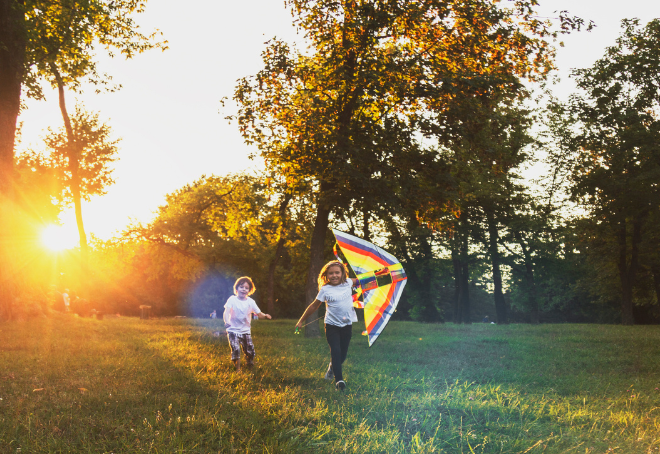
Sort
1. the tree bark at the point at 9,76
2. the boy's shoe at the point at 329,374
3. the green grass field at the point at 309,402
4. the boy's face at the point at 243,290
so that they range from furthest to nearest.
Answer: the tree bark at the point at 9,76 → the boy's face at the point at 243,290 → the boy's shoe at the point at 329,374 → the green grass field at the point at 309,402

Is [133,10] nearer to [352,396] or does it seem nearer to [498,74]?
[498,74]

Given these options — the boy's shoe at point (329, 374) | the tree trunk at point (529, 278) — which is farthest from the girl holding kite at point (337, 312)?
the tree trunk at point (529, 278)

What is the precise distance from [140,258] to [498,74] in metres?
49.3

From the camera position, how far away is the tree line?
58.2 ft

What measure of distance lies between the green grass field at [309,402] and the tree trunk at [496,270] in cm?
2262

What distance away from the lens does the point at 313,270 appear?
1989cm

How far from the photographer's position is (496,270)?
37.1m

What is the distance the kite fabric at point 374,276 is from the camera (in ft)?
28.5

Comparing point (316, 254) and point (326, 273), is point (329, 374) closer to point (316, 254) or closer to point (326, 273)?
point (326, 273)

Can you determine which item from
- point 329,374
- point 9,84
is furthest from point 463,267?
point 329,374

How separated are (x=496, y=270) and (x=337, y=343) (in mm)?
30804

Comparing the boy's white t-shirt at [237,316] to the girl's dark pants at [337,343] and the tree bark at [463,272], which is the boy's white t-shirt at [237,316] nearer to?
the girl's dark pants at [337,343]

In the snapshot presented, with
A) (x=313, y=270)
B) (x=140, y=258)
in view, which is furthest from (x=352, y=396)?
(x=140, y=258)

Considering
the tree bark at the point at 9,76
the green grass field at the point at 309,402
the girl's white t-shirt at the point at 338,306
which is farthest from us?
the tree bark at the point at 9,76
